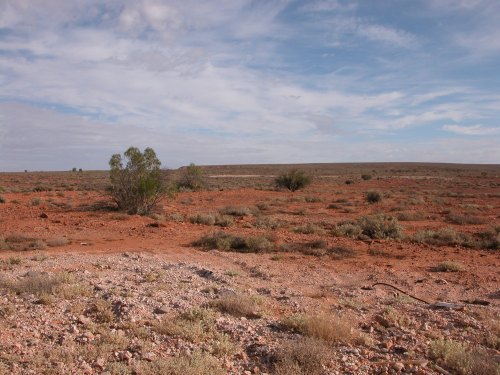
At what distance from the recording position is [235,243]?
44.2 ft

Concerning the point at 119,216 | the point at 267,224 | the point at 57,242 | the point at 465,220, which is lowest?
the point at 465,220

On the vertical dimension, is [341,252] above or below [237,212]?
below

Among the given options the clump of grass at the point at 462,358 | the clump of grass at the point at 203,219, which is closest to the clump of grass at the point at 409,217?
the clump of grass at the point at 203,219

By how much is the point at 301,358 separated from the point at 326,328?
3.02 feet

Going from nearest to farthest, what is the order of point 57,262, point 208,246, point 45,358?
point 45,358, point 57,262, point 208,246

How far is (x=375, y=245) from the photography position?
549 inches

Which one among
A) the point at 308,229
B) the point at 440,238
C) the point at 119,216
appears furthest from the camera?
the point at 119,216

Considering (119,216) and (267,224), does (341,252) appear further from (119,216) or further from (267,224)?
(119,216)

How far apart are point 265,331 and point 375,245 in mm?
8652

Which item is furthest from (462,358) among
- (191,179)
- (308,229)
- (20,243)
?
(191,179)

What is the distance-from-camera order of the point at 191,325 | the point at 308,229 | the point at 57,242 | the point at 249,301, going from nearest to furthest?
the point at 191,325 < the point at 249,301 < the point at 57,242 < the point at 308,229

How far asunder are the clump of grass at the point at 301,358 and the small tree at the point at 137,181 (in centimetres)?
1605

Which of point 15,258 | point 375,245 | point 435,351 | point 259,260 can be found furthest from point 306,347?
point 375,245

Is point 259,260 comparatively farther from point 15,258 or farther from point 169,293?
point 15,258
